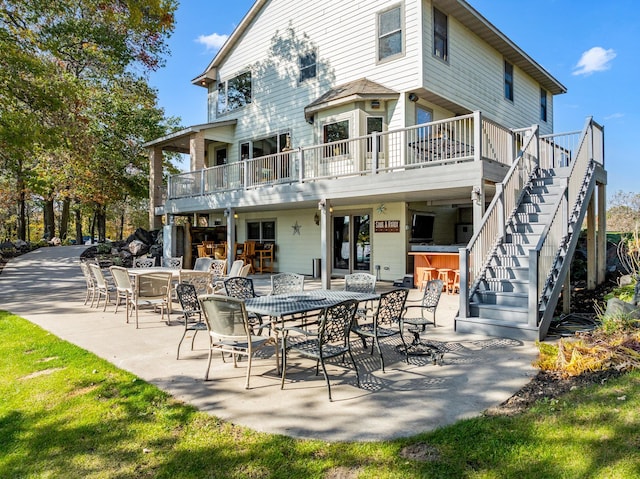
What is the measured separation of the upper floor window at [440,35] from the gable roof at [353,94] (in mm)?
1931

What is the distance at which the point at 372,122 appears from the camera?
504 inches

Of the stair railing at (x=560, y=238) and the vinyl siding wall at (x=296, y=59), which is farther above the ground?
the vinyl siding wall at (x=296, y=59)

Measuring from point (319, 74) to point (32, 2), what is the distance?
9.17 metres

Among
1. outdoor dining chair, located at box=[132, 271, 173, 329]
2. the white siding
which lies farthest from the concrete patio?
the white siding

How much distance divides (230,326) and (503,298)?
470 centimetres

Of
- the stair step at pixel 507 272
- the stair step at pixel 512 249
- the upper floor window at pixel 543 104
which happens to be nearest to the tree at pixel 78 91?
the stair step at pixel 512 249

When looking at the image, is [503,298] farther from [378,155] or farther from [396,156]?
[396,156]

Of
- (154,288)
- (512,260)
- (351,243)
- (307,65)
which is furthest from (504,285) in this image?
(307,65)

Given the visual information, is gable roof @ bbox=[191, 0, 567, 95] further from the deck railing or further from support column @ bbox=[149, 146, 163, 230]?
support column @ bbox=[149, 146, 163, 230]

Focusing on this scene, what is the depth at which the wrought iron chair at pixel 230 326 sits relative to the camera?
14.1ft

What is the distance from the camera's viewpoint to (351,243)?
14398 millimetres

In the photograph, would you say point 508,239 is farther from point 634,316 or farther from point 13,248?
point 13,248

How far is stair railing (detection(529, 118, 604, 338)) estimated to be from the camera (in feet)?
19.9

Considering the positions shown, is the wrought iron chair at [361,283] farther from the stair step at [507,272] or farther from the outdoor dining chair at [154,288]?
the outdoor dining chair at [154,288]
